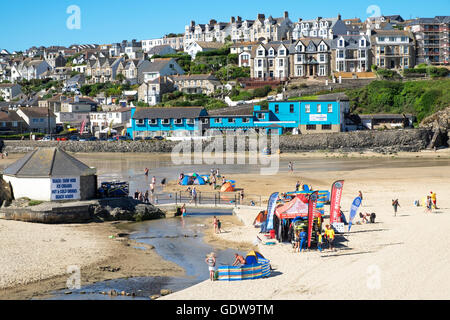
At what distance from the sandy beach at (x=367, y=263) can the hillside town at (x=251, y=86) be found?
3285 centimetres

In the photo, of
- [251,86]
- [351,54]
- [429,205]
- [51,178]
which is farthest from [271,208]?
[351,54]

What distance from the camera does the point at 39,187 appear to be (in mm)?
27406

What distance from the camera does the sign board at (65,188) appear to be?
89.6 ft

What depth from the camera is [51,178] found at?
27.2 metres

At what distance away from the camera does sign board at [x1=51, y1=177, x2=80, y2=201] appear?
89.6 feet

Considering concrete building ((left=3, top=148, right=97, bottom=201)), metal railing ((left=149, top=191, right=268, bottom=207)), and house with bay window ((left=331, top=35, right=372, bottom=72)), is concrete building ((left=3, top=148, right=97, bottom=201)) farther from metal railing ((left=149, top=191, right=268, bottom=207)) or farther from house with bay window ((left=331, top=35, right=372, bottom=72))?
house with bay window ((left=331, top=35, right=372, bottom=72))

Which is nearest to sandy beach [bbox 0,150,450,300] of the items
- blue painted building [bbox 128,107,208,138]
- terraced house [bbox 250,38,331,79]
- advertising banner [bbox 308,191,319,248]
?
advertising banner [bbox 308,191,319,248]

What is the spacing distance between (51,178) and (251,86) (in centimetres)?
5383

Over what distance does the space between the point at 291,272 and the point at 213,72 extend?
7554 cm

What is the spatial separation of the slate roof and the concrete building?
3661 cm

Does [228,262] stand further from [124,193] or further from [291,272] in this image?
[124,193]

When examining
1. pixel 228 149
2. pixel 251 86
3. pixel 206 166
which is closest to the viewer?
pixel 206 166

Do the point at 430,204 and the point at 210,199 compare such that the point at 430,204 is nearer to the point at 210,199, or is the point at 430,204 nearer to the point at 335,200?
the point at 335,200

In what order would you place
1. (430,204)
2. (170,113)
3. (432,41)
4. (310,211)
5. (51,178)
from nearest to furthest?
(310,211)
(430,204)
(51,178)
(170,113)
(432,41)
